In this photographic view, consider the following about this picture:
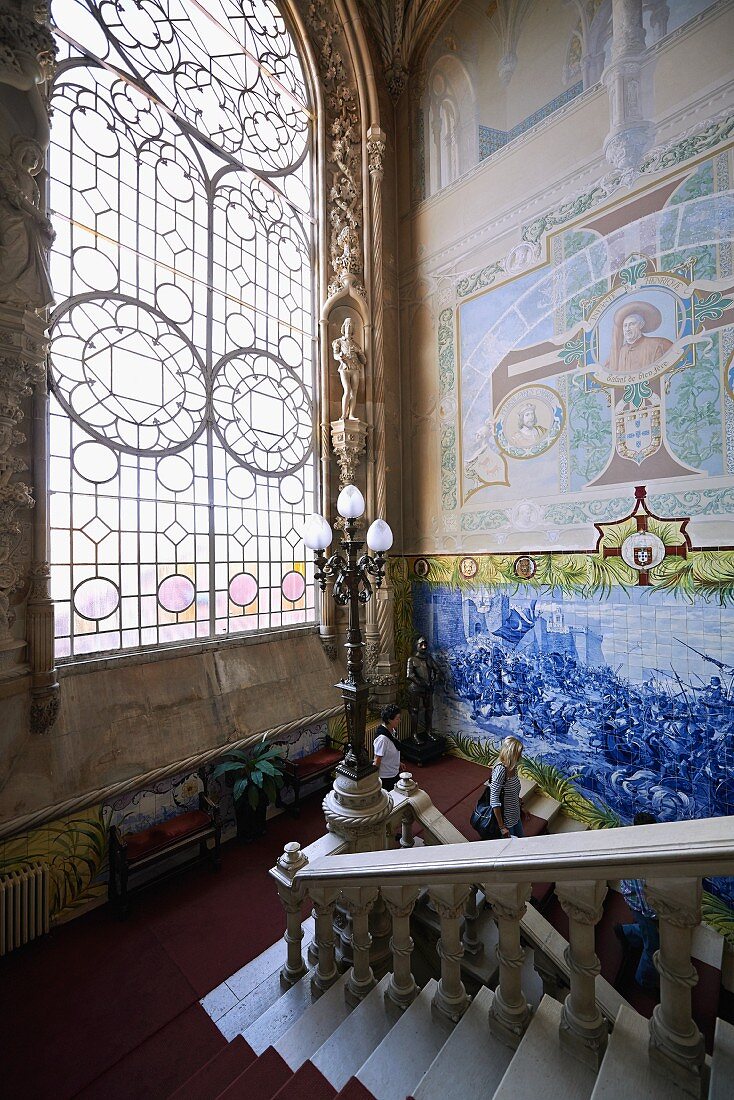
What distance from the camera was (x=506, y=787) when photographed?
3752mm

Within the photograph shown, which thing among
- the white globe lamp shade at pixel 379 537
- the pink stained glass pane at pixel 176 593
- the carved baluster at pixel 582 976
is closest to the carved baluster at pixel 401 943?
the carved baluster at pixel 582 976

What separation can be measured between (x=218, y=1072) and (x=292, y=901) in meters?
0.93

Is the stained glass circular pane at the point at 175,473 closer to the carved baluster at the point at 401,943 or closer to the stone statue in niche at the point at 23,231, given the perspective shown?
the stone statue in niche at the point at 23,231

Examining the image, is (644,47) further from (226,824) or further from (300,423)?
(226,824)

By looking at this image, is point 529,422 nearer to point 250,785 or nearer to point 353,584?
point 353,584

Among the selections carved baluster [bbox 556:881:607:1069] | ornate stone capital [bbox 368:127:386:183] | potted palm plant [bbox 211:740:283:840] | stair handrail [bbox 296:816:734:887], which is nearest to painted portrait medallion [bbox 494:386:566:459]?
ornate stone capital [bbox 368:127:386:183]

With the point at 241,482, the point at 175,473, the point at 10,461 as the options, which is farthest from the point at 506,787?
the point at 10,461

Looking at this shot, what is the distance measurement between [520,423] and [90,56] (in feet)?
19.7

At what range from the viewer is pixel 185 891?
416cm

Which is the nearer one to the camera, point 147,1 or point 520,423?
point 147,1

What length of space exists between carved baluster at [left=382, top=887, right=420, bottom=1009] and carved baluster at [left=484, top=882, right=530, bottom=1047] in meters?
0.49

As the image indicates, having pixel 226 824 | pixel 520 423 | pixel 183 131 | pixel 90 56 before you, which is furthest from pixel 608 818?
pixel 90 56

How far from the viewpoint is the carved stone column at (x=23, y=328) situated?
11.7ft

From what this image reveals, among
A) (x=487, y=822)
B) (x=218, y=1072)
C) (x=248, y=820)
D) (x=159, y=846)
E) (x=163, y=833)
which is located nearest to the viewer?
(x=218, y=1072)
